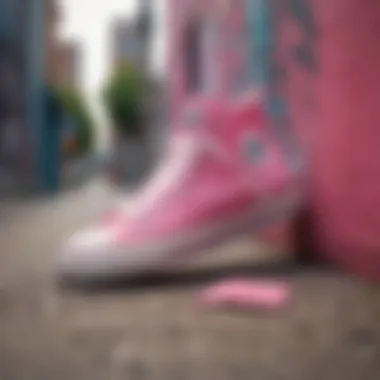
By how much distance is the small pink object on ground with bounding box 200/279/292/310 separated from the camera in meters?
0.45

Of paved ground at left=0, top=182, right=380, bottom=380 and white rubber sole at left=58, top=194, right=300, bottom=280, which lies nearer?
paved ground at left=0, top=182, right=380, bottom=380

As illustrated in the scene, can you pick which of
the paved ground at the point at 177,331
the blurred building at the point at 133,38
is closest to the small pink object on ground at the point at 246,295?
the paved ground at the point at 177,331

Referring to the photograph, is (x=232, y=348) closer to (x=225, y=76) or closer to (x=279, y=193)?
(x=279, y=193)

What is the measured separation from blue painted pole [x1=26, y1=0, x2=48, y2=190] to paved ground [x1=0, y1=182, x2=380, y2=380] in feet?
0.66

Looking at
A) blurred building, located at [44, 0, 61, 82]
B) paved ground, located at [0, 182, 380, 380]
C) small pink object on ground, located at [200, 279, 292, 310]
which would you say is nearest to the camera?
paved ground, located at [0, 182, 380, 380]

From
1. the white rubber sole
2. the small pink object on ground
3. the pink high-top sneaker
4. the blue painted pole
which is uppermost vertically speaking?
the blue painted pole

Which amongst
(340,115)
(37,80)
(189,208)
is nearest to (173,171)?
(189,208)

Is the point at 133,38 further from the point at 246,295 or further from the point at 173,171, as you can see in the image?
the point at 246,295

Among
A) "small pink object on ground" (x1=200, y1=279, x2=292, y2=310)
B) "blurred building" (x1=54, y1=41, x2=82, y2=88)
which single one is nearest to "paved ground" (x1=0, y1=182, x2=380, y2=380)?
"small pink object on ground" (x1=200, y1=279, x2=292, y2=310)

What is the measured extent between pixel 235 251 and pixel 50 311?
0.25 metres

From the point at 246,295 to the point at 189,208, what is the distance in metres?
0.11

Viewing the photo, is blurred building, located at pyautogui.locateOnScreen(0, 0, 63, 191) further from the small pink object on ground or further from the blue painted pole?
the small pink object on ground

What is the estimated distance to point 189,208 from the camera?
1.81 feet

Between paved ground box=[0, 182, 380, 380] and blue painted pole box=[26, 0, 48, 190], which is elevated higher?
blue painted pole box=[26, 0, 48, 190]
